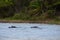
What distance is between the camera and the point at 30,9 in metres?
34.7

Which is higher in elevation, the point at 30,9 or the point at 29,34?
the point at 29,34

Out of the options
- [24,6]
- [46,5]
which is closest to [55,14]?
[46,5]

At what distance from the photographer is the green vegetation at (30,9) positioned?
31.2 m

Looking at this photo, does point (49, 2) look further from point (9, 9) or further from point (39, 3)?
point (9, 9)

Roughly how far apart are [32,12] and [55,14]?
120 inches

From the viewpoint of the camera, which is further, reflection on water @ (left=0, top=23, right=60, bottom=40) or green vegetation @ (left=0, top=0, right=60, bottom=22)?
green vegetation @ (left=0, top=0, right=60, bottom=22)

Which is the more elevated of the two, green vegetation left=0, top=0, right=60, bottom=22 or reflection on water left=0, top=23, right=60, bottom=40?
reflection on water left=0, top=23, right=60, bottom=40

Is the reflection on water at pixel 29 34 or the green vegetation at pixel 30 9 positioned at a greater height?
the reflection on water at pixel 29 34

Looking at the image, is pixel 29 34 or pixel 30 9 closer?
pixel 29 34

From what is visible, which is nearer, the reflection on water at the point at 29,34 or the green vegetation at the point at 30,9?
the reflection on water at the point at 29,34

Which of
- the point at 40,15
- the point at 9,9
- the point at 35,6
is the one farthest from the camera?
the point at 9,9

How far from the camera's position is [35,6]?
34312 mm

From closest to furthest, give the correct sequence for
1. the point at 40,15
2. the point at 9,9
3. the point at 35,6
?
the point at 40,15
the point at 35,6
the point at 9,9

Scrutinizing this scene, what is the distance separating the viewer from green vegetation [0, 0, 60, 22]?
3119 centimetres
